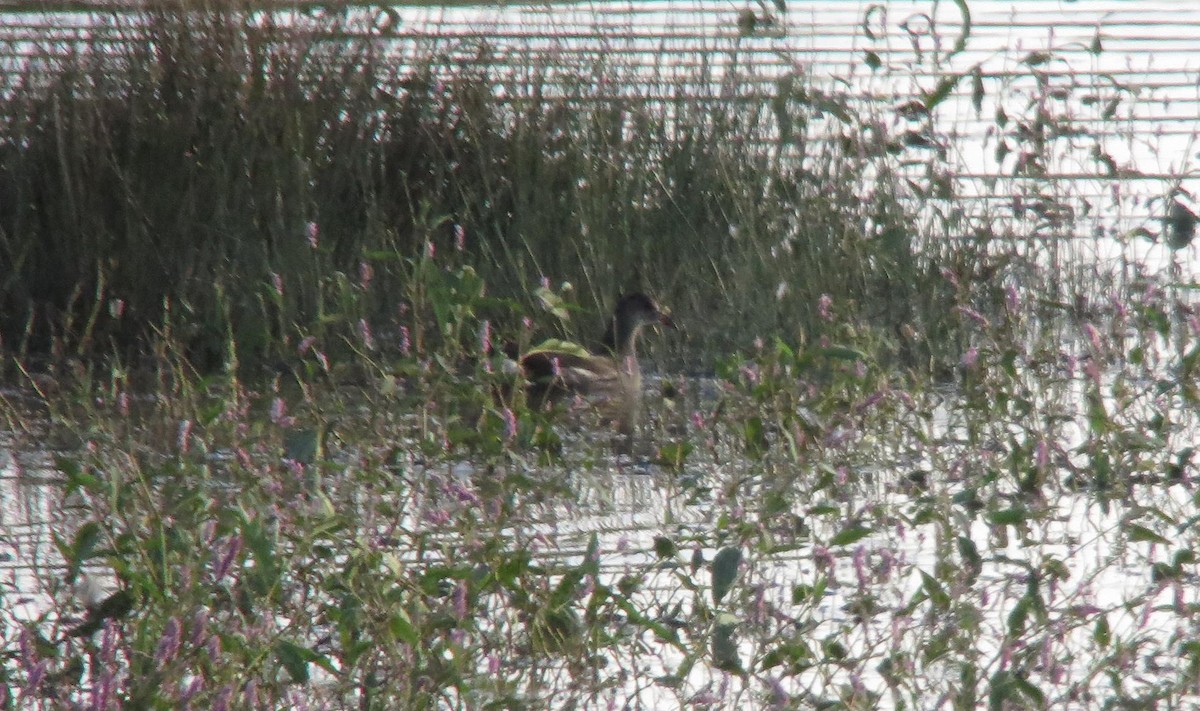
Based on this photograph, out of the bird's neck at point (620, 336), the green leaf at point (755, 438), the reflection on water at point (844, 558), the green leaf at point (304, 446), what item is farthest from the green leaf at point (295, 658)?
the bird's neck at point (620, 336)

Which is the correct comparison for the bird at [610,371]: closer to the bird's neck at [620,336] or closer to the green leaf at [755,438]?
the bird's neck at [620,336]

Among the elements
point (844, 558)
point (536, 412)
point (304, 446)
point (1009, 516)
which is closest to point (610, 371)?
point (536, 412)

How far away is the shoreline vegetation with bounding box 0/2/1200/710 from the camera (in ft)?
10.2

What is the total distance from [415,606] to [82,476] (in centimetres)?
59

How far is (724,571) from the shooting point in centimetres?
312

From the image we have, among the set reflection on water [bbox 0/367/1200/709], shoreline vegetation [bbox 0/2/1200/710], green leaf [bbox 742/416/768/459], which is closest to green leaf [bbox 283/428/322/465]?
shoreline vegetation [bbox 0/2/1200/710]

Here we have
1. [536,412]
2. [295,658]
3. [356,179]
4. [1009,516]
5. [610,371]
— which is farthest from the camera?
[356,179]

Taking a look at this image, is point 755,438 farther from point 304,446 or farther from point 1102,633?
point 1102,633

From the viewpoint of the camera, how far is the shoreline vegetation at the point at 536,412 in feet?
10.2

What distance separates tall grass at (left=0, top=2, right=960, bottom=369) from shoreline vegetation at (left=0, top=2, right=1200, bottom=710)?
0.07 feet

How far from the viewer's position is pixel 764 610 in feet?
10.5

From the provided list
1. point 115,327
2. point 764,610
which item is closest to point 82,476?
point 764,610

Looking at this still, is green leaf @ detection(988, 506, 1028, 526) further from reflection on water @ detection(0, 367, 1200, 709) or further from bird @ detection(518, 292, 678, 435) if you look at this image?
bird @ detection(518, 292, 678, 435)

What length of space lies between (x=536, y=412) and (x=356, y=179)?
245cm
